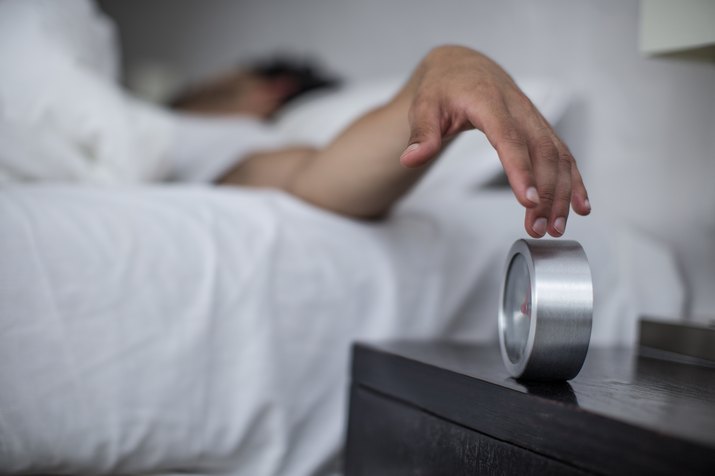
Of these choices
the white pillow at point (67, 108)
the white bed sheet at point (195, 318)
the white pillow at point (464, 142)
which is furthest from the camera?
the white pillow at point (464, 142)

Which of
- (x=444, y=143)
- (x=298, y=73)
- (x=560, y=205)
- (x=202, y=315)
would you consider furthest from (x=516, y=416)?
(x=298, y=73)

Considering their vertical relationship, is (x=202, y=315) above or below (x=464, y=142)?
below

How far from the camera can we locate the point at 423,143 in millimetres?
551

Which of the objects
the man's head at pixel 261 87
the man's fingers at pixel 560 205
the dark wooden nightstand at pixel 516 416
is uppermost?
the man's head at pixel 261 87

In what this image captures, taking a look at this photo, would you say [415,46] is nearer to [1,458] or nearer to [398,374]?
[398,374]

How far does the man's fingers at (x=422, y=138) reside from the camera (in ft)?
1.79

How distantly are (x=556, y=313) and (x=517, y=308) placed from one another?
71mm

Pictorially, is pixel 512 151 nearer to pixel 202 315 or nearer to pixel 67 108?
pixel 202 315

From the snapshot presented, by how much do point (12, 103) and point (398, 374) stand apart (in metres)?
0.75

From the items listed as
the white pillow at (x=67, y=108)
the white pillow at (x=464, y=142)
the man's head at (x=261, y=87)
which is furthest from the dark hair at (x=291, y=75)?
the white pillow at (x=67, y=108)

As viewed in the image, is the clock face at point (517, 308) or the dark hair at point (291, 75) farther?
the dark hair at point (291, 75)

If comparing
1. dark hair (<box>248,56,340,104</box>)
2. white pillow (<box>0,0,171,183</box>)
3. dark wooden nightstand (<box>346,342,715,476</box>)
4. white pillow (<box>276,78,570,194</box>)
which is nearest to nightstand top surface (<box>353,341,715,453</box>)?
dark wooden nightstand (<box>346,342,715,476</box>)

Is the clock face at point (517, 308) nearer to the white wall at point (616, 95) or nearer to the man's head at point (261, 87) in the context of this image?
the white wall at point (616, 95)

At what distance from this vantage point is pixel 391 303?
2.94 ft
